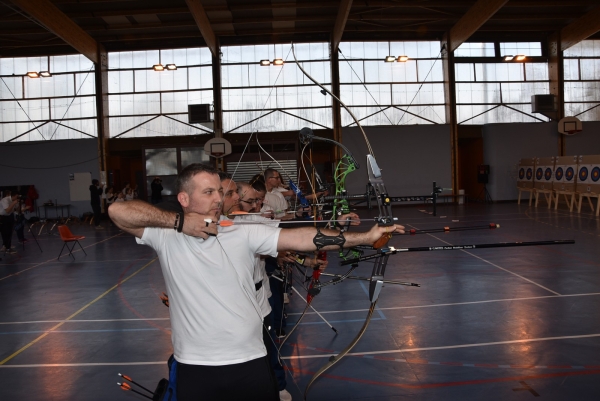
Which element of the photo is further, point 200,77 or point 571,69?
point 571,69

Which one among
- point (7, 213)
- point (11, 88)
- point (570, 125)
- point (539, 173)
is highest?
point (11, 88)

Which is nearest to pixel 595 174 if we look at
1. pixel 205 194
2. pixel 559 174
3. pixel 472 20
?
pixel 559 174

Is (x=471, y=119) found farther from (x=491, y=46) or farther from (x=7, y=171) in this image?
(x=7, y=171)

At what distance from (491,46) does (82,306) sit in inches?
744

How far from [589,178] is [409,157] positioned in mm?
6993

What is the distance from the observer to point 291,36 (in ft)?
66.5

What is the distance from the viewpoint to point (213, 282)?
2037 mm

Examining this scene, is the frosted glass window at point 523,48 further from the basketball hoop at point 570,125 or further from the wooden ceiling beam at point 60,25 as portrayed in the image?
the wooden ceiling beam at point 60,25

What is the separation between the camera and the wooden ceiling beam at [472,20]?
16.2 metres

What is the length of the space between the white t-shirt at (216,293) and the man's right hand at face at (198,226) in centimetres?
7

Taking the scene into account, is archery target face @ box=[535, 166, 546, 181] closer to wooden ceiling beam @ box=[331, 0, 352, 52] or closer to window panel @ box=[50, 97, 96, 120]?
wooden ceiling beam @ box=[331, 0, 352, 52]

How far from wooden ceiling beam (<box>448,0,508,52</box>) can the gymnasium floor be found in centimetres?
982

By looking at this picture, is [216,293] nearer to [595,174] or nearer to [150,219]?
[150,219]

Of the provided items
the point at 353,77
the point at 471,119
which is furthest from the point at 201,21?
the point at 471,119
